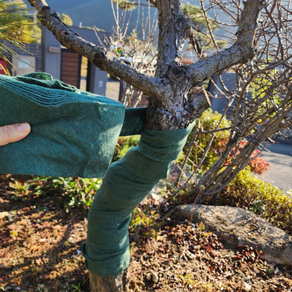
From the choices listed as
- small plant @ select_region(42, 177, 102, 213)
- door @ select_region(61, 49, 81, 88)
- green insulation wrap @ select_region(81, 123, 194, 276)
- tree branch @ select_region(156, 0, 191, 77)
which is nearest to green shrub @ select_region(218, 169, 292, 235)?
small plant @ select_region(42, 177, 102, 213)

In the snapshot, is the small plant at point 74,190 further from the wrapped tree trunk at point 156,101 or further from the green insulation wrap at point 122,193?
the wrapped tree trunk at point 156,101

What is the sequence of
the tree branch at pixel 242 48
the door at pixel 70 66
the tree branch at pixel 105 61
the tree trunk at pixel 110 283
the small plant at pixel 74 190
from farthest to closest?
the door at pixel 70 66, the small plant at pixel 74 190, the tree trunk at pixel 110 283, the tree branch at pixel 242 48, the tree branch at pixel 105 61

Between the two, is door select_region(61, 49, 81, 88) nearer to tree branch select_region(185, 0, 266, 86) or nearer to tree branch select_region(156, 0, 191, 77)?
tree branch select_region(156, 0, 191, 77)

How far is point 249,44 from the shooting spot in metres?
1.47

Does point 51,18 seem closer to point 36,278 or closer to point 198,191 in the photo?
point 36,278

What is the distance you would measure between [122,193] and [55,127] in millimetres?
740

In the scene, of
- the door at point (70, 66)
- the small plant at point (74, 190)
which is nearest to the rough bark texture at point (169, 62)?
the small plant at point (74, 190)

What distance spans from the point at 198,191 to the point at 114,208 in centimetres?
189

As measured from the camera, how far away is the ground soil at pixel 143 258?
6.81ft

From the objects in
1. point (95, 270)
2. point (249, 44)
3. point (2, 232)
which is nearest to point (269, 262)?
point (95, 270)

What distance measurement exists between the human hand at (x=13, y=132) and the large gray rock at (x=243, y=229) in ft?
7.49

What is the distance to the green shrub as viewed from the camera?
3.25 m

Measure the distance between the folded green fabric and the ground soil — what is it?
1.43 m

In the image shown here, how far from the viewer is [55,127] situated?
0.99m
